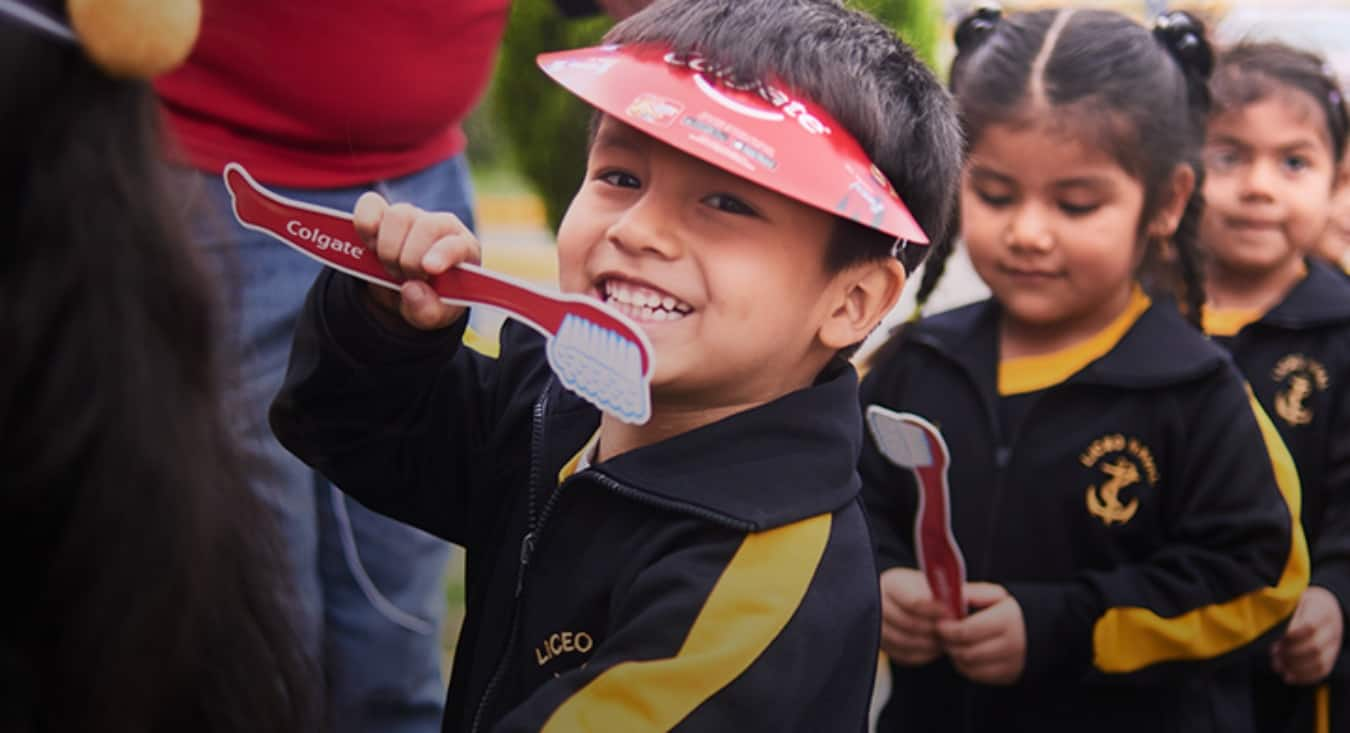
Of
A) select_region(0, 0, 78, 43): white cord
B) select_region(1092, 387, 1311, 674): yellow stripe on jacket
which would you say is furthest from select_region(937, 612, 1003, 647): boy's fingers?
select_region(0, 0, 78, 43): white cord

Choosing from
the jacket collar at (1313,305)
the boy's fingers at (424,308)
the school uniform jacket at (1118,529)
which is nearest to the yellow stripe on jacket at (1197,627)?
the school uniform jacket at (1118,529)

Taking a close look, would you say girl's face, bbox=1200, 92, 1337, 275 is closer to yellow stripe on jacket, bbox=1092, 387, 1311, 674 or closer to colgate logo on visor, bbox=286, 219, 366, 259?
yellow stripe on jacket, bbox=1092, 387, 1311, 674

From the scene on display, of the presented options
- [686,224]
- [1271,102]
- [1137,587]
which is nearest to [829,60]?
[686,224]

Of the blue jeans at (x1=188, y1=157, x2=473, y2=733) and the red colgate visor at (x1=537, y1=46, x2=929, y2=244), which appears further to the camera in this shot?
the blue jeans at (x1=188, y1=157, x2=473, y2=733)

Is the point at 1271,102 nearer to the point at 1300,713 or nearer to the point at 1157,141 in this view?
the point at 1157,141

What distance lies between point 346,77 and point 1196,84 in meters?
1.45

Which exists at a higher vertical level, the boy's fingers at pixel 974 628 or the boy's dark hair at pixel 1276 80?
the boy's dark hair at pixel 1276 80

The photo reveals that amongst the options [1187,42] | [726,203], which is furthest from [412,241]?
[1187,42]

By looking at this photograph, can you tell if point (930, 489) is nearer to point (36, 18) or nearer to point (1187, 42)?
point (1187, 42)

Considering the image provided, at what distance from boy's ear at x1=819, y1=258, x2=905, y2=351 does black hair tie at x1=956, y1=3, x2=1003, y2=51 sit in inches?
43.2

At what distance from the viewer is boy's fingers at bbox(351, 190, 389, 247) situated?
1.48 m

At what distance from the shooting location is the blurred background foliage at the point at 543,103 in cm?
446

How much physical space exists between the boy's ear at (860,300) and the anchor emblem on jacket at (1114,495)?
775 millimetres

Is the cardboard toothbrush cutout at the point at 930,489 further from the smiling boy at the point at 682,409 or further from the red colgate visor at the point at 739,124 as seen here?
the red colgate visor at the point at 739,124
